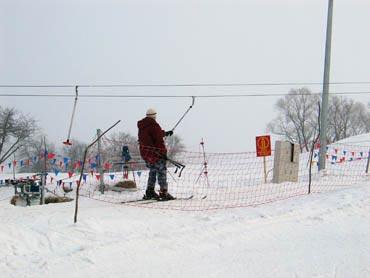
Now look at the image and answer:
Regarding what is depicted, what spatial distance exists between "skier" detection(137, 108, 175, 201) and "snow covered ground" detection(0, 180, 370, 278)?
111 centimetres

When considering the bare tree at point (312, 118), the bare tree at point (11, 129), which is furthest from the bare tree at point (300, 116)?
the bare tree at point (11, 129)

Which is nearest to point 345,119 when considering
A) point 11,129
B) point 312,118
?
point 312,118

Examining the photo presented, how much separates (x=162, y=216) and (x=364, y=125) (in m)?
57.2

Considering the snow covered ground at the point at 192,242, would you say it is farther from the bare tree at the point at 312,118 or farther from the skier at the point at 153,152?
the bare tree at the point at 312,118

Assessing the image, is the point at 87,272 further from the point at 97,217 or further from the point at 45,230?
the point at 97,217

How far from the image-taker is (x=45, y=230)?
16.9ft

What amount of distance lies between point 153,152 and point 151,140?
0.95 feet

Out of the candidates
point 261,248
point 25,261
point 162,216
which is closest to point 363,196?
point 261,248

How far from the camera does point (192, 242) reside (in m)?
4.80

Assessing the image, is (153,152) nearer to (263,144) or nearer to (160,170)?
(160,170)

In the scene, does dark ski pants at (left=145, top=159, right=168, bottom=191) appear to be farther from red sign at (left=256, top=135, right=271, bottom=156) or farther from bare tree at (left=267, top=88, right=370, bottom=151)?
bare tree at (left=267, top=88, right=370, bottom=151)

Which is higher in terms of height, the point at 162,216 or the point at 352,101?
the point at 352,101

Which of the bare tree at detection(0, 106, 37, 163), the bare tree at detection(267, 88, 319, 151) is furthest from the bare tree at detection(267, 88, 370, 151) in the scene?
the bare tree at detection(0, 106, 37, 163)

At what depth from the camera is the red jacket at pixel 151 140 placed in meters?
7.55
